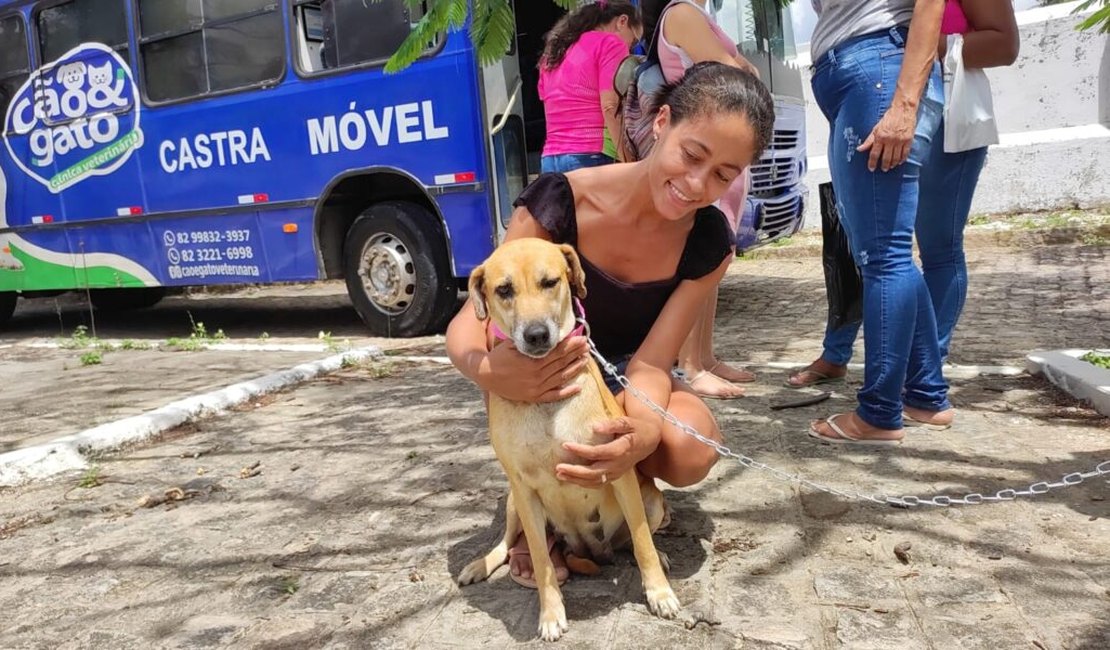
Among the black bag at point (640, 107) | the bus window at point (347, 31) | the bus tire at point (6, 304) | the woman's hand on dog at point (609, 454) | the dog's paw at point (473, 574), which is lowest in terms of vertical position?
the dog's paw at point (473, 574)

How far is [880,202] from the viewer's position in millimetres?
2848

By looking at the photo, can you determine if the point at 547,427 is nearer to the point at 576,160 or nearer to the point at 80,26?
the point at 576,160

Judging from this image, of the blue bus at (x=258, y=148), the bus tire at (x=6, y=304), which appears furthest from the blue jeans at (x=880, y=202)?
the bus tire at (x=6, y=304)

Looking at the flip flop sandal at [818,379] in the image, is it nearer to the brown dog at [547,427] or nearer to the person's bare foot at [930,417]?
the person's bare foot at [930,417]

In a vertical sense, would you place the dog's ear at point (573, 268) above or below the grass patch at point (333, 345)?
above

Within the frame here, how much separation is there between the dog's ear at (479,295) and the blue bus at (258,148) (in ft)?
13.7

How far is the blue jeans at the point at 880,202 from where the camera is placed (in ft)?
9.23

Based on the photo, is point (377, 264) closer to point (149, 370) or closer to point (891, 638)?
point (149, 370)

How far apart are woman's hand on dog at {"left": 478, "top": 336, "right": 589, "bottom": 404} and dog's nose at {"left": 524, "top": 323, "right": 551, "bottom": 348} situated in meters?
0.08

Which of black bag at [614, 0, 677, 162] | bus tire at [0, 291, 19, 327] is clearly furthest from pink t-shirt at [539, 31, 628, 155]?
bus tire at [0, 291, 19, 327]

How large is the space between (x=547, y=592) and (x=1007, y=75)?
1093 cm

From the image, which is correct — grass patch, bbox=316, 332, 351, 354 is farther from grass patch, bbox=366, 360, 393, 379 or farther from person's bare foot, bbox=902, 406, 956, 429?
person's bare foot, bbox=902, 406, 956, 429

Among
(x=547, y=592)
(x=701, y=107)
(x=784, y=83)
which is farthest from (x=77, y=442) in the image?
(x=784, y=83)

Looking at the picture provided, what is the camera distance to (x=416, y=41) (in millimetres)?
2941
